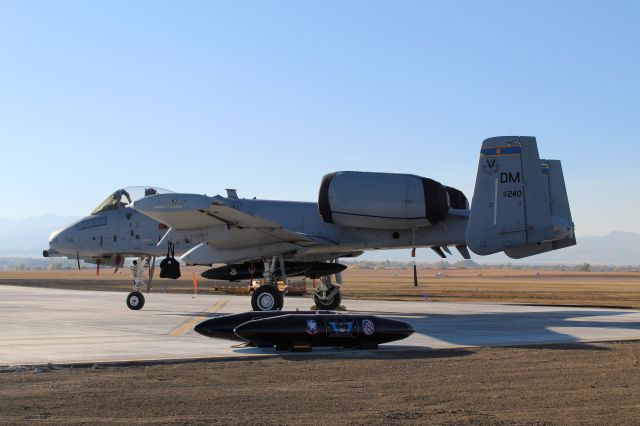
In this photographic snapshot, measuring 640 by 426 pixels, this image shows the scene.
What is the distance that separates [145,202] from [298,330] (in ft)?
28.5

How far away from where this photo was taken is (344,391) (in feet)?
36.5

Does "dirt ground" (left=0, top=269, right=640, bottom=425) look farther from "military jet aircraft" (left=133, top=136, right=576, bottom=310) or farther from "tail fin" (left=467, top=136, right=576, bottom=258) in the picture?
"military jet aircraft" (left=133, top=136, right=576, bottom=310)

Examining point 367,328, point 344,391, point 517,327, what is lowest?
point 344,391

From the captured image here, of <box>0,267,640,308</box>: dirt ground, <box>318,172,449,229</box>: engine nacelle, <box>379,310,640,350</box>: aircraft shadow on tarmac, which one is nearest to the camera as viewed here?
<box>379,310,640,350</box>: aircraft shadow on tarmac

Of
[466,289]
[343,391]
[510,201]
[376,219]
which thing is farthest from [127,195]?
[466,289]

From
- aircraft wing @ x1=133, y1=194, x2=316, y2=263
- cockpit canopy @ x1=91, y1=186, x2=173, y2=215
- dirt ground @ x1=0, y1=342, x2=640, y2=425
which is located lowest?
dirt ground @ x1=0, y1=342, x2=640, y2=425

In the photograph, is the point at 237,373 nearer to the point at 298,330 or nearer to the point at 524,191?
the point at 298,330

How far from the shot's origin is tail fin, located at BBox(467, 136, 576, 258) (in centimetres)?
2153

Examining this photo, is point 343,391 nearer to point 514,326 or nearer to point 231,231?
point 514,326

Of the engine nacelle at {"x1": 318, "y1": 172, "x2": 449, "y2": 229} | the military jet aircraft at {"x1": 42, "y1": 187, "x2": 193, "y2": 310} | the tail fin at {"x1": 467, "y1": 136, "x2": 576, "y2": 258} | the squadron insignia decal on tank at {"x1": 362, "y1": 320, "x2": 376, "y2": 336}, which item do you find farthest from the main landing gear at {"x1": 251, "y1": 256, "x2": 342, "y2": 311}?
the squadron insignia decal on tank at {"x1": 362, "y1": 320, "x2": 376, "y2": 336}

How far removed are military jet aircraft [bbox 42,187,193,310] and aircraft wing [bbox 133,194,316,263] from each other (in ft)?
7.63

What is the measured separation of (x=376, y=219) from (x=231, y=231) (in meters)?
4.34

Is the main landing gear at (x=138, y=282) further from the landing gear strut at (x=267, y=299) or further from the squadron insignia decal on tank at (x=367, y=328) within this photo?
the squadron insignia decal on tank at (x=367, y=328)

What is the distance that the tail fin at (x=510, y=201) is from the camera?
21.5 meters
